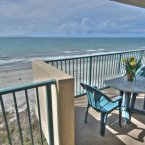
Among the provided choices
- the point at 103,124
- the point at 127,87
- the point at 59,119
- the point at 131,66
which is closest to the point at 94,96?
the point at 103,124

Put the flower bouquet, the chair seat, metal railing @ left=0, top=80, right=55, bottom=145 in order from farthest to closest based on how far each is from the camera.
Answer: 1. the flower bouquet
2. the chair seat
3. metal railing @ left=0, top=80, right=55, bottom=145

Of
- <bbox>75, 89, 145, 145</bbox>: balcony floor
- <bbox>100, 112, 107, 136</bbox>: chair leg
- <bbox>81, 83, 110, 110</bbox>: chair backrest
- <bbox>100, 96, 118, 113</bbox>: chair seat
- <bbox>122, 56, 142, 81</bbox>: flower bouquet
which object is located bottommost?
<bbox>75, 89, 145, 145</bbox>: balcony floor

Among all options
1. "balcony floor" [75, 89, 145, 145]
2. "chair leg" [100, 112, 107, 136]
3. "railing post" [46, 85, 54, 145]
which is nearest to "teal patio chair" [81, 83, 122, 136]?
"chair leg" [100, 112, 107, 136]

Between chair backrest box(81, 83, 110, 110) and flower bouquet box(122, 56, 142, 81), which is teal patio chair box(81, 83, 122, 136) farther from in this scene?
flower bouquet box(122, 56, 142, 81)

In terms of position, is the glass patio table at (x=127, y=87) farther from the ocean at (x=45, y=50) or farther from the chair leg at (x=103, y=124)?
the ocean at (x=45, y=50)

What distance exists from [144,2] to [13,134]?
389cm

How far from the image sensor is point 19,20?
41.2 meters

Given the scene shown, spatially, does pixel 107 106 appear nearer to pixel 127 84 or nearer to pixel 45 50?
pixel 127 84

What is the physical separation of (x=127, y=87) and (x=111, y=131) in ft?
2.45

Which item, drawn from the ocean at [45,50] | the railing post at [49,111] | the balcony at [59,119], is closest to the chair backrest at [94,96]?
the balcony at [59,119]

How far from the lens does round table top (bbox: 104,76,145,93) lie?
7.88 ft

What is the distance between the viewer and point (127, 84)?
8.52 ft

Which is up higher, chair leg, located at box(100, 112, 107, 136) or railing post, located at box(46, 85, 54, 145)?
railing post, located at box(46, 85, 54, 145)

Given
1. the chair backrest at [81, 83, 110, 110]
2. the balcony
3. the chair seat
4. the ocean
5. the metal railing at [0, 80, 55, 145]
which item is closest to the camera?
the metal railing at [0, 80, 55, 145]
